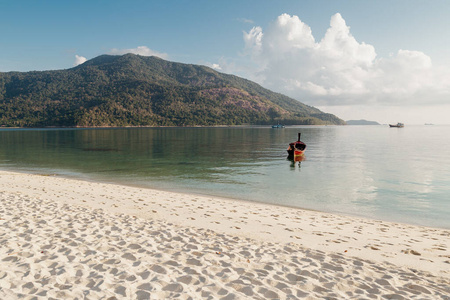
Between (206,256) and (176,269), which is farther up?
(176,269)

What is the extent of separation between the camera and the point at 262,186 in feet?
82.1

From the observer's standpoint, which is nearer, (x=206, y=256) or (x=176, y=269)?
(x=176, y=269)

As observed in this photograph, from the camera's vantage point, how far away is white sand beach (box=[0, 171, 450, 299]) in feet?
20.0

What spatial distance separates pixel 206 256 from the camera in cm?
796

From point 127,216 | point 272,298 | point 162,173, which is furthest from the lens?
point 162,173

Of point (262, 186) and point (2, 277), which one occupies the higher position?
point (2, 277)

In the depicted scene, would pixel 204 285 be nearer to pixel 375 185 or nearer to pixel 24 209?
pixel 24 209

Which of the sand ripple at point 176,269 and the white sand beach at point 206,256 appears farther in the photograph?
the white sand beach at point 206,256

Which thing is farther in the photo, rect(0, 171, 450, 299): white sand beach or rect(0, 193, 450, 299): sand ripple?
rect(0, 171, 450, 299): white sand beach

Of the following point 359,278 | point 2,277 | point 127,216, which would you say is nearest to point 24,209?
point 127,216

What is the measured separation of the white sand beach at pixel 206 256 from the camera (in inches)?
240

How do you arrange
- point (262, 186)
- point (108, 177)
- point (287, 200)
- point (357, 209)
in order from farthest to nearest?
point (108, 177), point (262, 186), point (287, 200), point (357, 209)

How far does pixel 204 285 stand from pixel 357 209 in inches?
601

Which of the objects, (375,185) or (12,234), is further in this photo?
(375,185)
